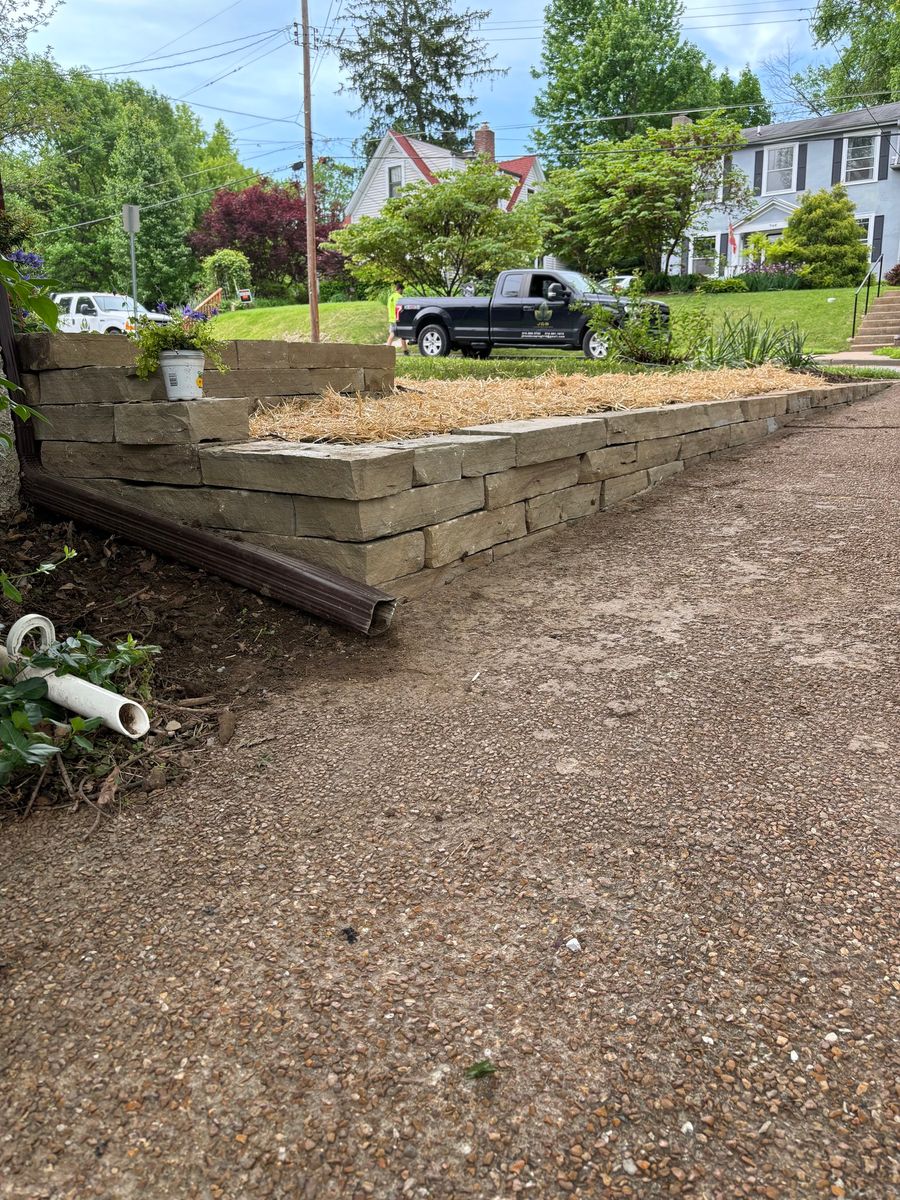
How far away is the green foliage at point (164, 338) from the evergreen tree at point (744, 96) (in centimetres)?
4639

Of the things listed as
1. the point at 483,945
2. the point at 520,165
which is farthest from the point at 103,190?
the point at 483,945

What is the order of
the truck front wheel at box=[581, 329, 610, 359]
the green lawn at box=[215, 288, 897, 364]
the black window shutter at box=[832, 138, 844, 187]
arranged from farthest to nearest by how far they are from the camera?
the black window shutter at box=[832, 138, 844, 187] < the green lawn at box=[215, 288, 897, 364] < the truck front wheel at box=[581, 329, 610, 359]

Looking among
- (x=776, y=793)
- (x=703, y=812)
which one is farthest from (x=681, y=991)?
(x=776, y=793)

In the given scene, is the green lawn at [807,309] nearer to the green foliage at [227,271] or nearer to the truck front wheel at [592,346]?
the truck front wheel at [592,346]

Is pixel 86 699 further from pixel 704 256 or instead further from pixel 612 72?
pixel 612 72

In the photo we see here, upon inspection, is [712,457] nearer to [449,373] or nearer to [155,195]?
[449,373]

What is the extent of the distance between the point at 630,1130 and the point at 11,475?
12.0 feet

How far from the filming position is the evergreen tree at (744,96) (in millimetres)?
43250

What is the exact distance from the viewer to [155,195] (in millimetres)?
41125

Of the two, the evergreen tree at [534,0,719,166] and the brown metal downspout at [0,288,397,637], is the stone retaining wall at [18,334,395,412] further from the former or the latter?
the evergreen tree at [534,0,719,166]

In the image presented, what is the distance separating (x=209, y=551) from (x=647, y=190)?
2385cm

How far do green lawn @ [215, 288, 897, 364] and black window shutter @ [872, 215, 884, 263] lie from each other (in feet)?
34.6

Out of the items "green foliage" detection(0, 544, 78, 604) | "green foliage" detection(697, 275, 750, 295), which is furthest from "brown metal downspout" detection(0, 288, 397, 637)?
"green foliage" detection(697, 275, 750, 295)

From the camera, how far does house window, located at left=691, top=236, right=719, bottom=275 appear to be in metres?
29.2
